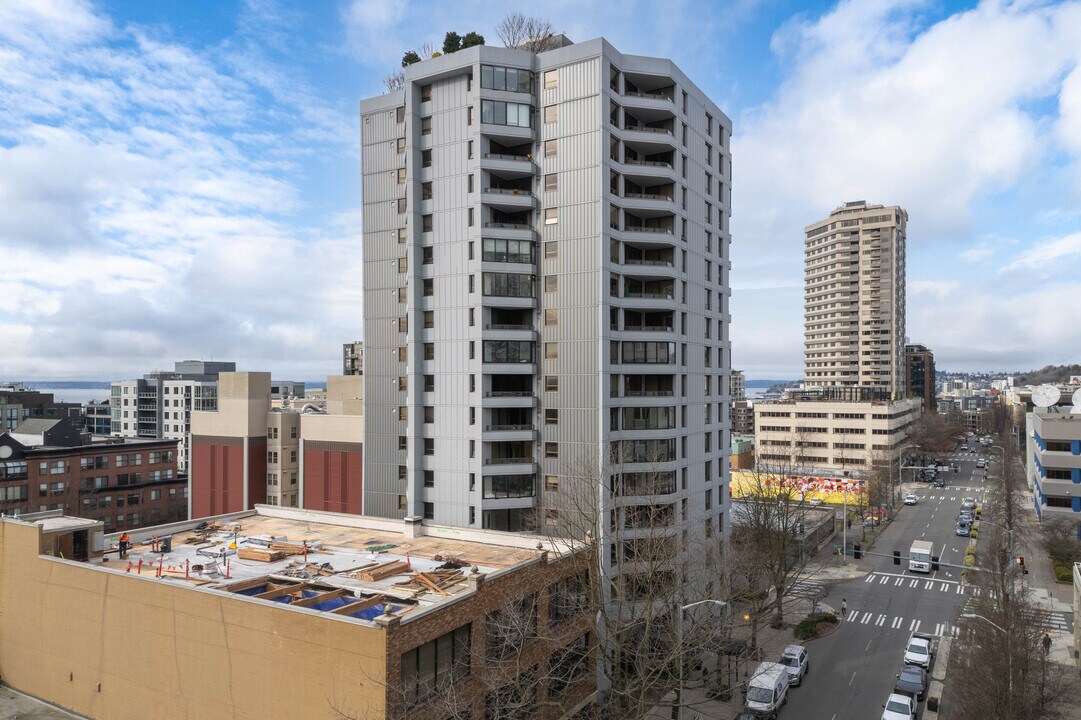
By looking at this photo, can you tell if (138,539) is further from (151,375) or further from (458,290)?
(151,375)

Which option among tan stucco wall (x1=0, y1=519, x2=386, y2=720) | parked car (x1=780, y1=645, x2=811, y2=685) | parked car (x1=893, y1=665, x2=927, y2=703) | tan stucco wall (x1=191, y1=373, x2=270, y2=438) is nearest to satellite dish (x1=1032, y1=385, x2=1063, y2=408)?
parked car (x1=893, y1=665, x2=927, y2=703)

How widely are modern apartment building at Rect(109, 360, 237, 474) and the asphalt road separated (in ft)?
389

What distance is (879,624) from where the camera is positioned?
56.1 metres

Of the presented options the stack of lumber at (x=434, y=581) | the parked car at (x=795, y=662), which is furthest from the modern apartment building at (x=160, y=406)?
the parked car at (x=795, y=662)

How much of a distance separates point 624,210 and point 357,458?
117 ft

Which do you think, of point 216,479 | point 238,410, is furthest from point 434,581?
point 216,479

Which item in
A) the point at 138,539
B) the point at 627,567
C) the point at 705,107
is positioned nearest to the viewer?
the point at 138,539

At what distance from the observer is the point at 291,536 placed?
143 feet

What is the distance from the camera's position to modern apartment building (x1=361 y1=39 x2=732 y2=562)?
49.0 m

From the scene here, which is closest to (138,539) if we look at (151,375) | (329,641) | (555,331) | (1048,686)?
(329,641)

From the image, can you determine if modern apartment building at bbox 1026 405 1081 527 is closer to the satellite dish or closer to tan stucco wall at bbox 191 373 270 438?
the satellite dish

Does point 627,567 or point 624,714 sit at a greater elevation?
point 627,567

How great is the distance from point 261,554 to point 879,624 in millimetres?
50845

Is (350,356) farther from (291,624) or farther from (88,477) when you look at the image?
(291,624)
